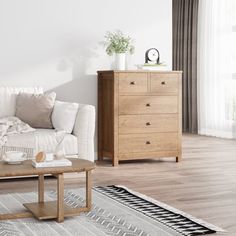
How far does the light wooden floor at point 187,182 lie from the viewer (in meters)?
3.51

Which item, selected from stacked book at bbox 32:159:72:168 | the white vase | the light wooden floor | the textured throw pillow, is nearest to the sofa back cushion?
Result: the textured throw pillow

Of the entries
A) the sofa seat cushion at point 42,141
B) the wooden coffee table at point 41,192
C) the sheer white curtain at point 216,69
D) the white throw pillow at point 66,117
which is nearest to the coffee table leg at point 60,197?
the wooden coffee table at point 41,192

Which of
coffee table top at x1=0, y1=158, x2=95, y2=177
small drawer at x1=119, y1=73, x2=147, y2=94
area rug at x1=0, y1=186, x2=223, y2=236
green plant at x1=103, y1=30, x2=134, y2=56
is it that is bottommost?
area rug at x1=0, y1=186, x2=223, y2=236

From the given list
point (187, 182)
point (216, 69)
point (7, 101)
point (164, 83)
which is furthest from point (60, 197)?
point (216, 69)

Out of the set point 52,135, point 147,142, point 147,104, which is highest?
point 147,104

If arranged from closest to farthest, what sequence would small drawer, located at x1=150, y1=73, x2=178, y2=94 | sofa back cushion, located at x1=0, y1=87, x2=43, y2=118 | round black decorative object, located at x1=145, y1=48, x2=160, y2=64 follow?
1. sofa back cushion, located at x1=0, y1=87, x2=43, y2=118
2. small drawer, located at x1=150, y1=73, x2=178, y2=94
3. round black decorative object, located at x1=145, y1=48, x2=160, y2=64

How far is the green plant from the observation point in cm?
545

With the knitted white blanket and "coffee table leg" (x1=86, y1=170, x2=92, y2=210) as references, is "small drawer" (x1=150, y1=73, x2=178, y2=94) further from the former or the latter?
"coffee table leg" (x1=86, y1=170, x2=92, y2=210)

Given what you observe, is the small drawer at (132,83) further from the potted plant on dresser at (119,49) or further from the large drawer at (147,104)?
the potted plant on dresser at (119,49)

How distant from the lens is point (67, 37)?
552cm

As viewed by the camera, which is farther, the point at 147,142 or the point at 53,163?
the point at 147,142

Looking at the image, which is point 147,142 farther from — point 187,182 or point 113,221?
point 113,221

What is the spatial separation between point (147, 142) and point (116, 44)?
1.07 m

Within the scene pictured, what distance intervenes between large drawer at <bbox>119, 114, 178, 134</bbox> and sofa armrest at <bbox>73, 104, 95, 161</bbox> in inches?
21.4
